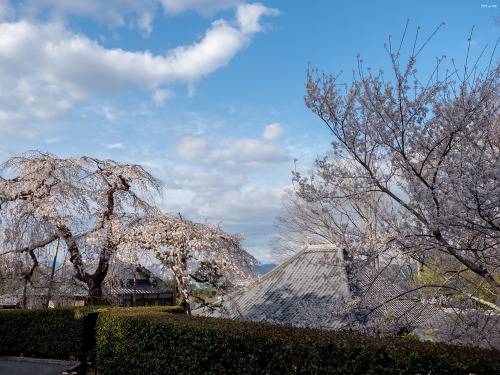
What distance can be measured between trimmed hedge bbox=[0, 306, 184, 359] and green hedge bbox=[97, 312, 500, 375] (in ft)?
13.0

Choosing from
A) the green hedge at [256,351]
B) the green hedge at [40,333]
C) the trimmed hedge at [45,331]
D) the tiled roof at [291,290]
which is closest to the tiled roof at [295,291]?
the tiled roof at [291,290]

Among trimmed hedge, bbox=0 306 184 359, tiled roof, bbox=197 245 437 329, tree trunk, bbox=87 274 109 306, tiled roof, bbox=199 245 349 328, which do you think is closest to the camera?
trimmed hedge, bbox=0 306 184 359

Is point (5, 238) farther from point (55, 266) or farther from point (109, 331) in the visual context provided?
point (109, 331)

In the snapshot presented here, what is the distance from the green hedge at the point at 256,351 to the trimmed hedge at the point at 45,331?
3.97m

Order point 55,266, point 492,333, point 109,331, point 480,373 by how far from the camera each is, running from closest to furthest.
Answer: point 480,373 → point 492,333 → point 109,331 → point 55,266

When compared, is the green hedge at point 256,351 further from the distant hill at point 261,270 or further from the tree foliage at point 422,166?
the distant hill at point 261,270

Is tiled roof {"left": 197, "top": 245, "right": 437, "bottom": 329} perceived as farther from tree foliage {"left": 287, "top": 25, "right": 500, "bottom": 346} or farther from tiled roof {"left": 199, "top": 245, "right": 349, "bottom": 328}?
tree foliage {"left": 287, "top": 25, "right": 500, "bottom": 346}

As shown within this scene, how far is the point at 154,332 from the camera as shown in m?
8.73

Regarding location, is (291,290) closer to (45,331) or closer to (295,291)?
(295,291)

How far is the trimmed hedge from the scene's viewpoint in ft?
45.8

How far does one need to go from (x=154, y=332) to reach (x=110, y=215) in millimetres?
7619

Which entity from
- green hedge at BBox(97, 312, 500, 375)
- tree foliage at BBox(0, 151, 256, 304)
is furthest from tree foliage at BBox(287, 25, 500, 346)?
tree foliage at BBox(0, 151, 256, 304)

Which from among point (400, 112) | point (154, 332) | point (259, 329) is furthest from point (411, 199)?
point (154, 332)

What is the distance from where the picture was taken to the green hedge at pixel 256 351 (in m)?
4.87
